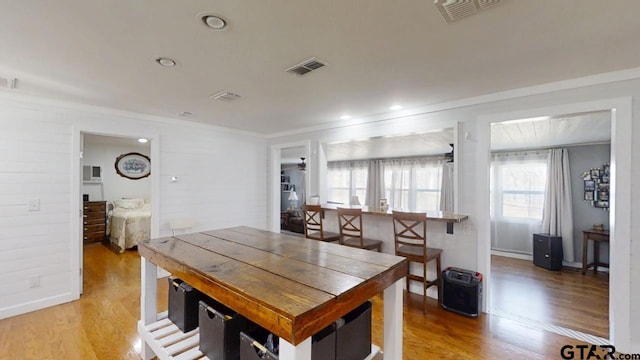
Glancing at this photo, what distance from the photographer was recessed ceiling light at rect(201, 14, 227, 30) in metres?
1.56

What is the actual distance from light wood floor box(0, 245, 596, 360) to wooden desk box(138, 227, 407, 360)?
744mm

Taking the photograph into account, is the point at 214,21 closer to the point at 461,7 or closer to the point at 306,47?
the point at 306,47

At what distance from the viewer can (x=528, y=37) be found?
5.83ft

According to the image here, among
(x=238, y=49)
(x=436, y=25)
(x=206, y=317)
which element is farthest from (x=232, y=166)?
(x=436, y=25)

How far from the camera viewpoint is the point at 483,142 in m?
2.99

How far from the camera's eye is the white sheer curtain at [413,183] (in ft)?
21.8

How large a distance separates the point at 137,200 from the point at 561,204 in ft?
30.3

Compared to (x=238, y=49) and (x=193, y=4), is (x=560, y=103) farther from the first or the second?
(x=193, y=4)

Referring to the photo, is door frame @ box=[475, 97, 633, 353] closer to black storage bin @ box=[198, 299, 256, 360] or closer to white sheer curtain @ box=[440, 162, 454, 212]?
black storage bin @ box=[198, 299, 256, 360]

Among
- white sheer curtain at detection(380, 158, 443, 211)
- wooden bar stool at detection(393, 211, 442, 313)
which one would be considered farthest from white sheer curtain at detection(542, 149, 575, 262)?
wooden bar stool at detection(393, 211, 442, 313)

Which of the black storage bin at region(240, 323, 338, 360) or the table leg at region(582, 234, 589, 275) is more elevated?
the black storage bin at region(240, 323, 338, 360)

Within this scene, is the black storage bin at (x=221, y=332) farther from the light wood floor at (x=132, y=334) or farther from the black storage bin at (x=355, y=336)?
the light wood floor at (x=132, y=334)

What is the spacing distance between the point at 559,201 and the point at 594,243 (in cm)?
81

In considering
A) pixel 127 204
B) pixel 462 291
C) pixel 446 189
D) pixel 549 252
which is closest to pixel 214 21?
pixel 462 291
